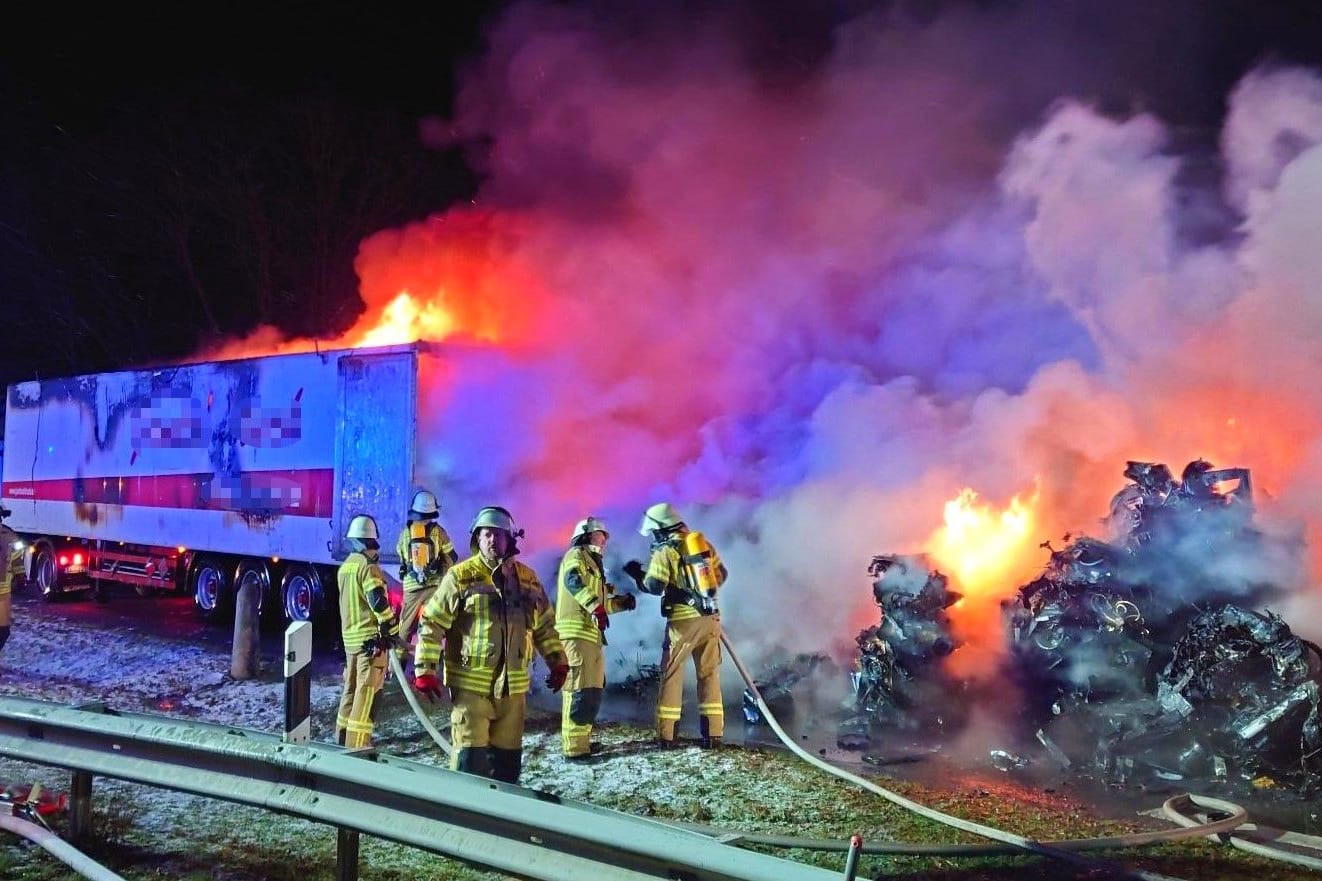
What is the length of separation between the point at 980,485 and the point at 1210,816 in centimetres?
541

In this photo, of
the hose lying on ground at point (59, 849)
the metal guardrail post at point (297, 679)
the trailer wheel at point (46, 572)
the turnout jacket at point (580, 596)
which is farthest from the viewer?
the trailer wheel at point (46, 572)

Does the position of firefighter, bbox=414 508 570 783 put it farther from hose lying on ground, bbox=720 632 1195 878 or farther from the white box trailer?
the white box trailer

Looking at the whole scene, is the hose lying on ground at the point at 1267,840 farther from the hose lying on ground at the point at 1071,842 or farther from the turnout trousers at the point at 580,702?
the turnout trousers at the point at 580,702

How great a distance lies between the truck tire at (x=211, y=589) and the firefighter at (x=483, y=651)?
29.0ft

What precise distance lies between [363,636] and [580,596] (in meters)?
1.48

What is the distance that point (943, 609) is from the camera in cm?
830

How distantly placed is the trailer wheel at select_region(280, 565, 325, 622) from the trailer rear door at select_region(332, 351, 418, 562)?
3.27ft

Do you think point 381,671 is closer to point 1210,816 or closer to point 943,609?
point 943,609

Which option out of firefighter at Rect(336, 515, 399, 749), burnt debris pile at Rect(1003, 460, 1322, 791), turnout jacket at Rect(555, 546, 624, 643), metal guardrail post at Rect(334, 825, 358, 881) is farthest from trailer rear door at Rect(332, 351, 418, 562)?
metal guardrail post at Rect(334, 825, 358, 881)

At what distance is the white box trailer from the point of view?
10109 millimetres

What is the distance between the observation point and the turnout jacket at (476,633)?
4730 mm

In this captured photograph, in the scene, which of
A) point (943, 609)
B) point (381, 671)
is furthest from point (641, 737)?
point (943, 609)

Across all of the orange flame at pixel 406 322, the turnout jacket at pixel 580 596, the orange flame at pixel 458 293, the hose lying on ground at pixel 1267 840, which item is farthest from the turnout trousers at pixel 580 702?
the orange flame at pixel 406 322

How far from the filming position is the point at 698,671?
264 inches
